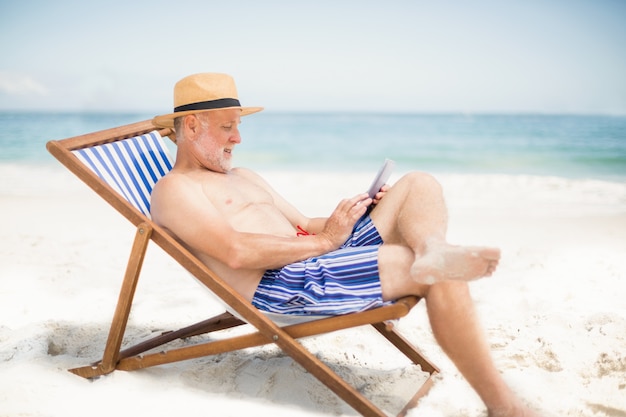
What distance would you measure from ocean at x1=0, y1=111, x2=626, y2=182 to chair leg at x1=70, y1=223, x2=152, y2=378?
11.7m

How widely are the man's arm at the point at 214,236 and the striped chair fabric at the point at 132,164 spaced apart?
0.29 metres

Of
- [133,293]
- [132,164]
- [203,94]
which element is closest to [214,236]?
[133,293]

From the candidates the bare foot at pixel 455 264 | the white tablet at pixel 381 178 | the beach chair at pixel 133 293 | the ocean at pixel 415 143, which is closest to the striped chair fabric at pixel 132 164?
the beach chair at pixel 133 293

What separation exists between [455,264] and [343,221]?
724mm

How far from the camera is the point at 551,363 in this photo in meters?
3.30

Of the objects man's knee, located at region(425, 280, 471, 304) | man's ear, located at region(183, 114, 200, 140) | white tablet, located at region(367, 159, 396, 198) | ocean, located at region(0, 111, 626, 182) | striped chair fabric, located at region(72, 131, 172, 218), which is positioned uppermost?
man's ear, located at region(183, 114, 200, 140)

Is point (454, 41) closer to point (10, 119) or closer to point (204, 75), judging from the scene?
point (10, 119)

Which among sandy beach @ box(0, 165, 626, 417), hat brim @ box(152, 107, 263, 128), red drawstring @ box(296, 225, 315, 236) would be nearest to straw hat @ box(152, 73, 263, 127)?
hat brim @ box(152, 107, 263, 128)

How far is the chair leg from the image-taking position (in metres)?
2.71

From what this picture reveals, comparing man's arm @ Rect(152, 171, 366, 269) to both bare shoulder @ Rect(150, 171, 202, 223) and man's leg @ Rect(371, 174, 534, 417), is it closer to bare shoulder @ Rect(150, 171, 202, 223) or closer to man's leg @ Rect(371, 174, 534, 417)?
bare shoulder @ Rect(150, 171, 202, 223)

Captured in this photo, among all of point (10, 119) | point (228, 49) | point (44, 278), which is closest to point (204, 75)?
point (44, 278)

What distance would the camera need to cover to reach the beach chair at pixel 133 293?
2.56 metres

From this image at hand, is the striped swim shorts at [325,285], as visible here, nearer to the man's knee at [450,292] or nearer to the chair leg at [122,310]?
the man's knee at [450,292]

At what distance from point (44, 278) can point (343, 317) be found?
315 cm
